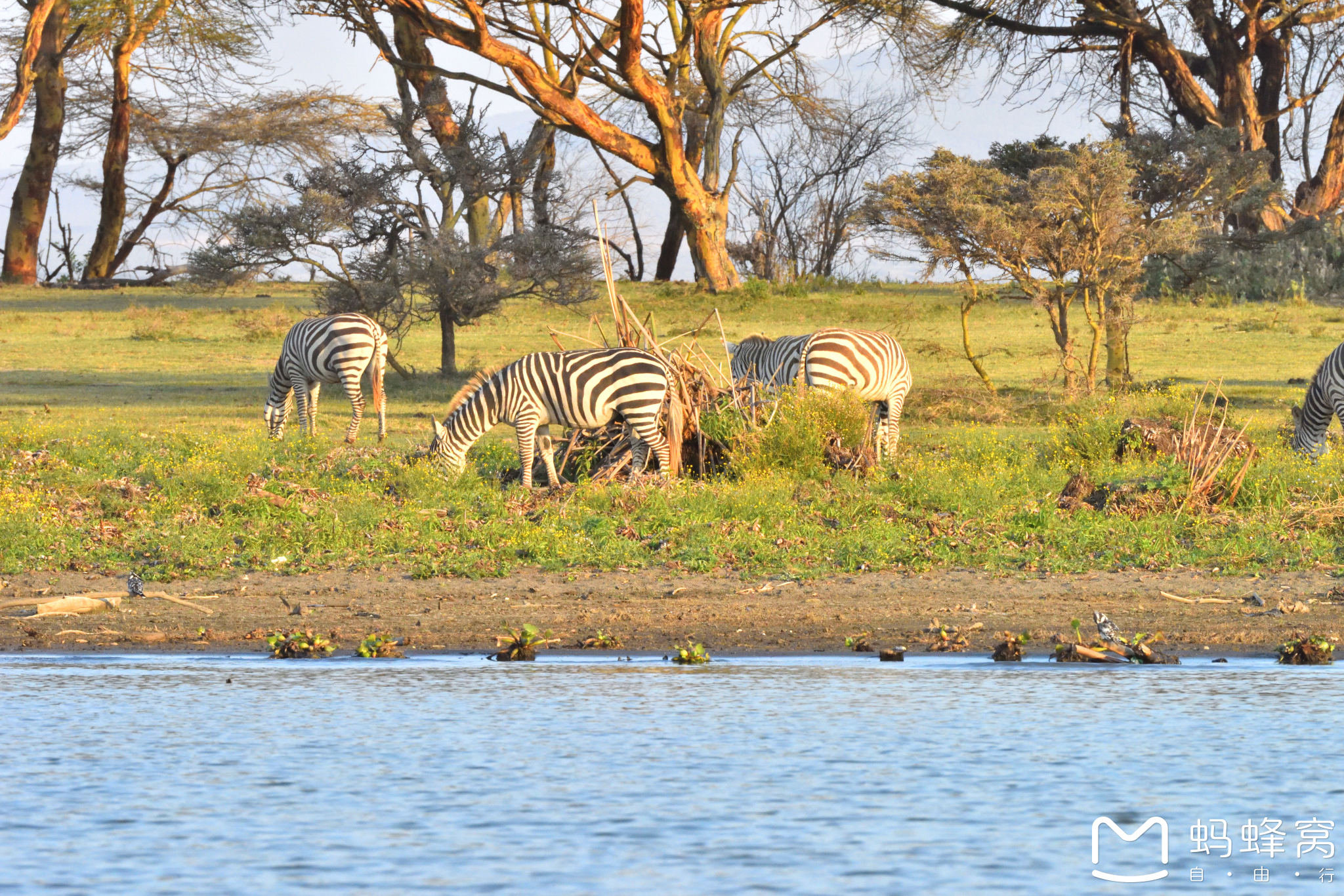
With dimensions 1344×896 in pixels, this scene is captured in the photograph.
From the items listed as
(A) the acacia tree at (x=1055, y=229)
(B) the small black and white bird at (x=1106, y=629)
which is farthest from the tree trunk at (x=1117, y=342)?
(B) the small black and white bird at (x=1106, y=629)

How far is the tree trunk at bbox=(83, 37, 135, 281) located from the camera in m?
44.8

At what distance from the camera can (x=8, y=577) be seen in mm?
10664

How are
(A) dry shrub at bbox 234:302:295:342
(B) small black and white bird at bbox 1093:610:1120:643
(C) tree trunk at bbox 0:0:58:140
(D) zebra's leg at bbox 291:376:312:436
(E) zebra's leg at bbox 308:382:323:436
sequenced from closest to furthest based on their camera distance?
(B) small black and white bird at bbox 1093:610:1120:643, (E) zebra's leg at bbox 308:382:323:436, (D) zebra's leg at bbox 291:376:312:436, (C) tree trunk at bbox 0:0:58:140, (A) dry shrub at bbox 234:302:295:342

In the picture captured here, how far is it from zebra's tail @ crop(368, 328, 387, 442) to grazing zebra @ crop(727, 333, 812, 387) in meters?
3.98

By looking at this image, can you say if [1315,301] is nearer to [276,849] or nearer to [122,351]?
[122,351]

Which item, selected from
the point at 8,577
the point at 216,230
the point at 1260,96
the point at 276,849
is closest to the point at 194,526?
the point at 8,577

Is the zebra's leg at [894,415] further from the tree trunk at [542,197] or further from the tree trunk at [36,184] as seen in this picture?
the tree trunk at [36,184]

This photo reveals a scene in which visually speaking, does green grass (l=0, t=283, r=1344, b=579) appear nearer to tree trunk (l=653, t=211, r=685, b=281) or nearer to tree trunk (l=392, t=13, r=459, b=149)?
tree trunk (l=392, t=13, r=459, b=149)

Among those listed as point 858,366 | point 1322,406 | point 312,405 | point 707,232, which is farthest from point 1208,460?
point 707,232

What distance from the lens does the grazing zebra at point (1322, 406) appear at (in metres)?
14.6

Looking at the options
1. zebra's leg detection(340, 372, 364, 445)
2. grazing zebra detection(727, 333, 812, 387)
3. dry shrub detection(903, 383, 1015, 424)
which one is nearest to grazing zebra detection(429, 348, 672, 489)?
grazing zebra detection(727, 333, 812, 387)

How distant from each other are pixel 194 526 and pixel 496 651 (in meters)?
3.86

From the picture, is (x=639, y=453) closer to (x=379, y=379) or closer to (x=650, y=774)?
(x=379, y=379)

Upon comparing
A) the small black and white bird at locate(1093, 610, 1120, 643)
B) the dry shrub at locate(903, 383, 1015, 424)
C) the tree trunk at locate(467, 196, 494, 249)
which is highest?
the tree trunk at locate(467, 196, 494, 249)
